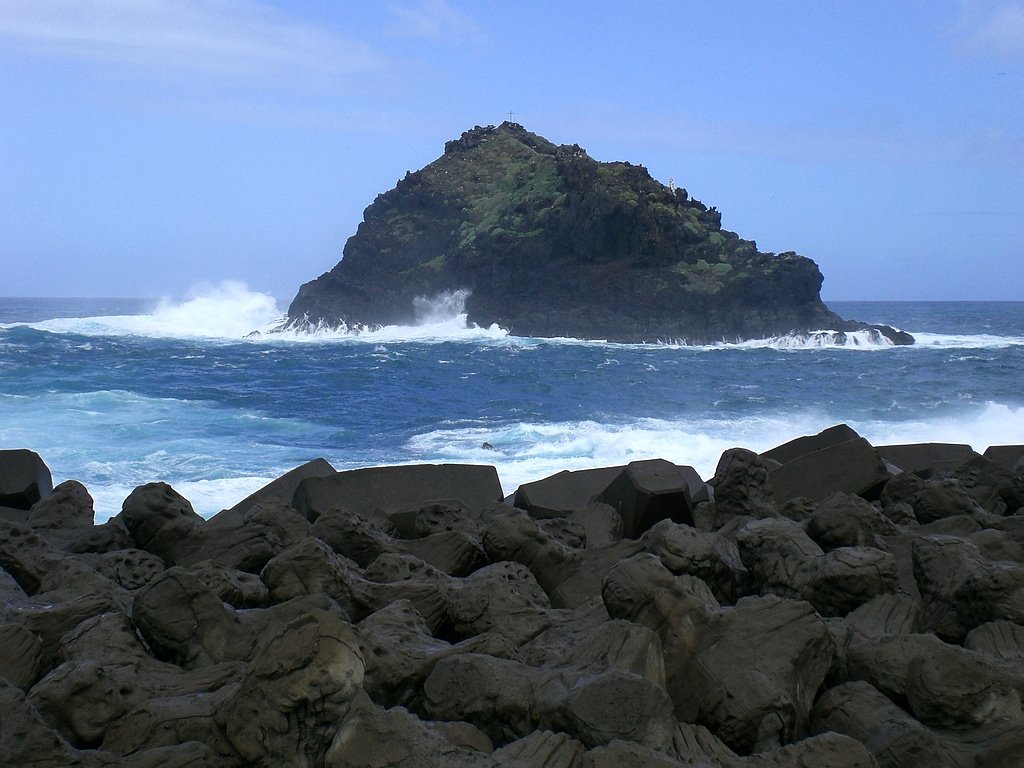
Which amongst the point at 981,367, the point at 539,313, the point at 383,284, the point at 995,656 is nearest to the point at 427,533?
the point at 995,656

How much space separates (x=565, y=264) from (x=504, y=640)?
41.1 m

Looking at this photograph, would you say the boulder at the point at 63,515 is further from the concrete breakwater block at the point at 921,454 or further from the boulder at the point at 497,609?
the concrete breakwater block at the point at 921,454

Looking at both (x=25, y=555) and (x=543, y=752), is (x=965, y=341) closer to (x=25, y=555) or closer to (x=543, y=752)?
(x=25, y=555)

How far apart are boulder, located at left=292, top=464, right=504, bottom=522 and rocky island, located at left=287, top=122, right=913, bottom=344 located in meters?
34.7

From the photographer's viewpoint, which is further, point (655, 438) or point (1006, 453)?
point (655, 438)

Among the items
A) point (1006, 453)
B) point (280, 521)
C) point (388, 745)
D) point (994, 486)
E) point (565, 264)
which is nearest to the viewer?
point (388, 745)

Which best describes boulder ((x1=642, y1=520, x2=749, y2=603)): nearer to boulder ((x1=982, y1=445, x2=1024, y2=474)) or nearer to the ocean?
boulder ((x1=982, y1=445, x2=1024, y2=474))

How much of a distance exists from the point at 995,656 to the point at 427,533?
2.18 m

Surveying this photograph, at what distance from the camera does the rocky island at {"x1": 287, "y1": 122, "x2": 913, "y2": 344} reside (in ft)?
128

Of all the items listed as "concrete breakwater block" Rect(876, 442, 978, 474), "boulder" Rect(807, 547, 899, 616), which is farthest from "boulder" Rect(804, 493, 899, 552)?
"concrete breakwater block" Rect(876, 442, 978, 474)

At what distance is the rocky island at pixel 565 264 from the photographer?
39.1 m

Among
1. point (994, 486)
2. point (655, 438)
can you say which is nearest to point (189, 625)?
point (994, 486)

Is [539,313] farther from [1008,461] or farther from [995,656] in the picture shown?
[995,656]

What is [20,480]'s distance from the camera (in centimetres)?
488
